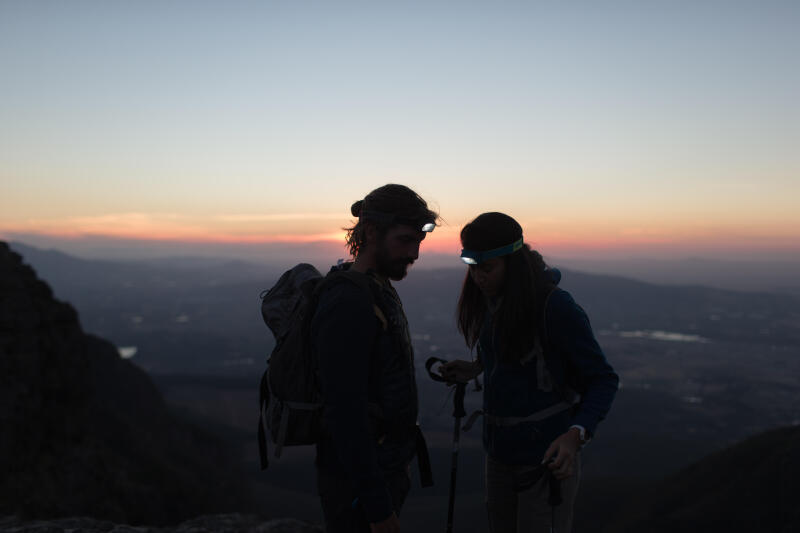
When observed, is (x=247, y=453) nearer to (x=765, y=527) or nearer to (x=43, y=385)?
(x=43, y=385)

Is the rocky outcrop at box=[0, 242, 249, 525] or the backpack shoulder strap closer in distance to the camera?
the backpack shoulder strap

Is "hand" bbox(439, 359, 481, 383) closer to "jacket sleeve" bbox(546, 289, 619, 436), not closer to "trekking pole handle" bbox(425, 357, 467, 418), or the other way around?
"trekking pole handle" bbox(425, 357, 467, 418)

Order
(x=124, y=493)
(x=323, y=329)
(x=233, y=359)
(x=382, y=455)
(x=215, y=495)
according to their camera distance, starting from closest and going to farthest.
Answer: (x=323, y=329)
(x=382, y=455)
(x=124, y=493)
(x=215, y=495)
(x=233, y=359)

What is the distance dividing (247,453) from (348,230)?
214 ft

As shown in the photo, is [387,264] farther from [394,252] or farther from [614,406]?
[614,406]

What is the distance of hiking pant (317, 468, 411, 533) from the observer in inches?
118

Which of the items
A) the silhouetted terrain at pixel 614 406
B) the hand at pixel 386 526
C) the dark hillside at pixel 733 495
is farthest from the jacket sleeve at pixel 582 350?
the dark hillside at pixel 733 495

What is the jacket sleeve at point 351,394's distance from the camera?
2707 millimetres

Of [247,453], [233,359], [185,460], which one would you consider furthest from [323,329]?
[233,359]

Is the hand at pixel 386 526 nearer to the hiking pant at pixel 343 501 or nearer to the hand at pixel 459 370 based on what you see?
the hiking pant at pixel 343 501

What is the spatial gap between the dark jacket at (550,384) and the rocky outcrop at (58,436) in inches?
335

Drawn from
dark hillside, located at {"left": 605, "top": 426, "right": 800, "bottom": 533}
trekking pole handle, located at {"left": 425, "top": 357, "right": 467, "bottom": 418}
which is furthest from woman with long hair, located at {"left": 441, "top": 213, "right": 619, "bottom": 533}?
dark hillside, located at {"left": 605, "top": 426, "right": 800, "bottom": 533}

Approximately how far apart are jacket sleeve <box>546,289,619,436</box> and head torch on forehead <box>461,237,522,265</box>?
15.6 inches

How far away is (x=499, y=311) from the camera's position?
3.51 metres
